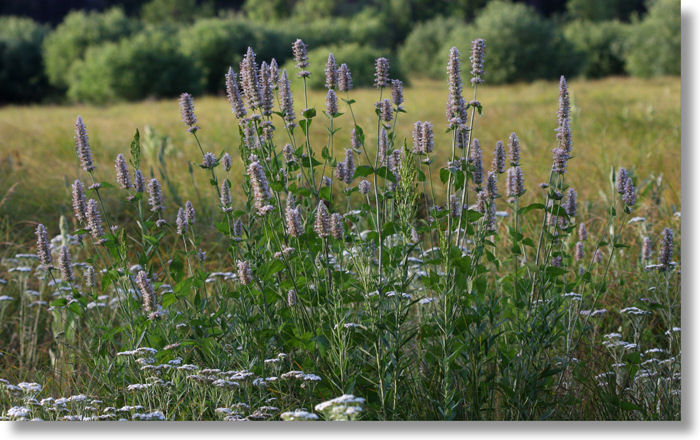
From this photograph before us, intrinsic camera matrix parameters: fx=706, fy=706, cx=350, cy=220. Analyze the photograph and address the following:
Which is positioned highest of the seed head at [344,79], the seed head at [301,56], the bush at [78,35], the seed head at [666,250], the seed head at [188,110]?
the bush at [78,35]

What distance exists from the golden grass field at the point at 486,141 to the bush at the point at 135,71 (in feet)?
23.8

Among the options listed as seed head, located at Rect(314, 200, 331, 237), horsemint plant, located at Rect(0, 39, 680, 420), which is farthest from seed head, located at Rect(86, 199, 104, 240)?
seed head, located at Rect(314, 200, 331, 237)

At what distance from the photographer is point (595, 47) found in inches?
804

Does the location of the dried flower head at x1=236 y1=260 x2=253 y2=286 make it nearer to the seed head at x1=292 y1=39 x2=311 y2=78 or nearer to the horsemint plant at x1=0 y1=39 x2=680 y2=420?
the horsemint plant at x1=0 y1=39 x2=680 y2=420

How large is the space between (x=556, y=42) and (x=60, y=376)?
776 inches

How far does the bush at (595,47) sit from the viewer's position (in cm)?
1998

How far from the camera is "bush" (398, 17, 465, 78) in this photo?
965 inches

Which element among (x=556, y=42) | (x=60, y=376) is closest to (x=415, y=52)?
(x=556, y=42)

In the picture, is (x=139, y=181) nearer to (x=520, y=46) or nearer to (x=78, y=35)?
(x=78, y=35)

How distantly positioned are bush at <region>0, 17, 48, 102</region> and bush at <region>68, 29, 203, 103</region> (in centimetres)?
120

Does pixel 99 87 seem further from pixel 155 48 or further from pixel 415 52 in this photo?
pixel 415 52

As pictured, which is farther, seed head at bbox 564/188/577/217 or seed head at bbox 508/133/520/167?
seed head at bbox 564/188/577/217

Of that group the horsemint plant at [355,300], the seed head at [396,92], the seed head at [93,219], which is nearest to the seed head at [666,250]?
the horsemint plant at [355,300]

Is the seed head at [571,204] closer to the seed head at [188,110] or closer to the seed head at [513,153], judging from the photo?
the seed head at [513,153]
